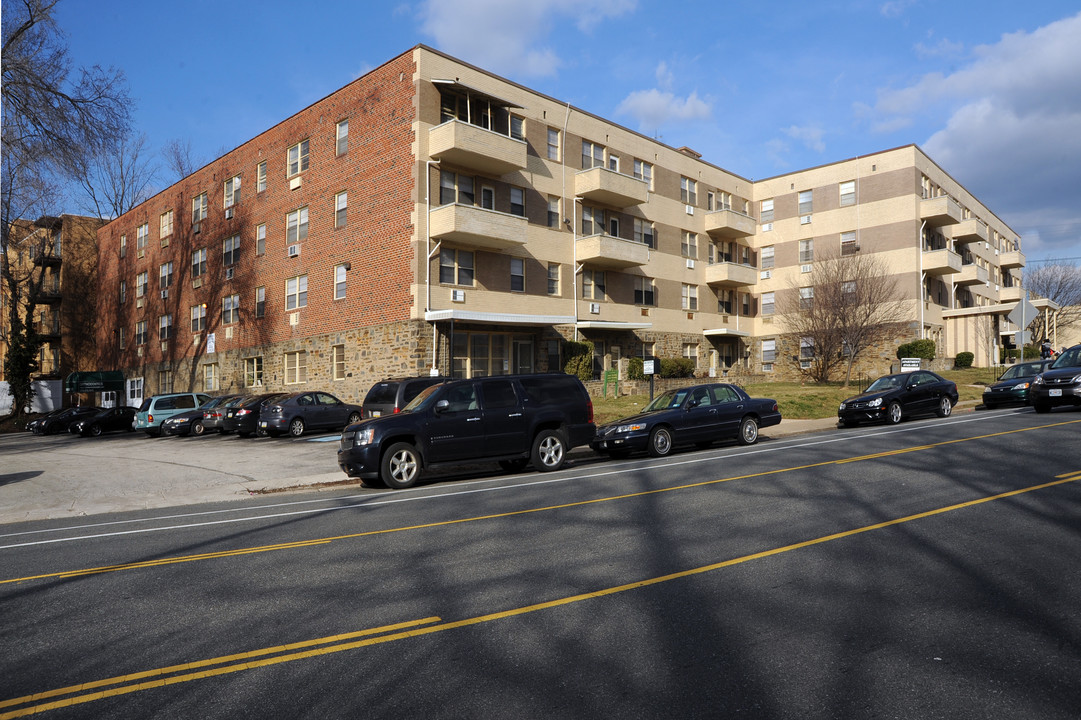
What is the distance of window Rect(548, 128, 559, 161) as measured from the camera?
31.7 m

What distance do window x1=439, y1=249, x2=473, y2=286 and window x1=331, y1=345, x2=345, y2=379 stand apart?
5.74m

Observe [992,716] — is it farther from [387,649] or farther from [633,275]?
[633,275]

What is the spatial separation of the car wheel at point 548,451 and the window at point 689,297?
87.8 ft

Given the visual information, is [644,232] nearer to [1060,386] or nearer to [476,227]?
[476,227]

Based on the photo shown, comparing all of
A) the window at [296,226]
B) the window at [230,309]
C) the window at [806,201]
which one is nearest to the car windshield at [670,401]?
the window at [296,226]

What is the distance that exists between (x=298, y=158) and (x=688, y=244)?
20.9 metres

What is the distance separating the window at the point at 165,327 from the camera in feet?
140

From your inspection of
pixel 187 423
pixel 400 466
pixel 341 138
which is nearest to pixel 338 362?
pixel 187 423

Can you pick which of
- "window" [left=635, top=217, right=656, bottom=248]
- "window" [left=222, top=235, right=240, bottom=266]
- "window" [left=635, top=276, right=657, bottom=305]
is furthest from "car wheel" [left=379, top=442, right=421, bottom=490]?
"window" [left=222, top=235, right=240, bottom=266]

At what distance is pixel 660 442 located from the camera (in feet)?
49.3

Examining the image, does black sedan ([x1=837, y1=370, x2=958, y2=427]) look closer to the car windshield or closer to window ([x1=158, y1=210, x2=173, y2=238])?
the car windshield

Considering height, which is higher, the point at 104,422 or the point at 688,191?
the point at 688,191

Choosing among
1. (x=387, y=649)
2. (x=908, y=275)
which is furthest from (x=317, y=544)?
(x=908, y=275)

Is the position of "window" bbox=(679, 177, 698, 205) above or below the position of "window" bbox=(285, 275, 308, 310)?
above
